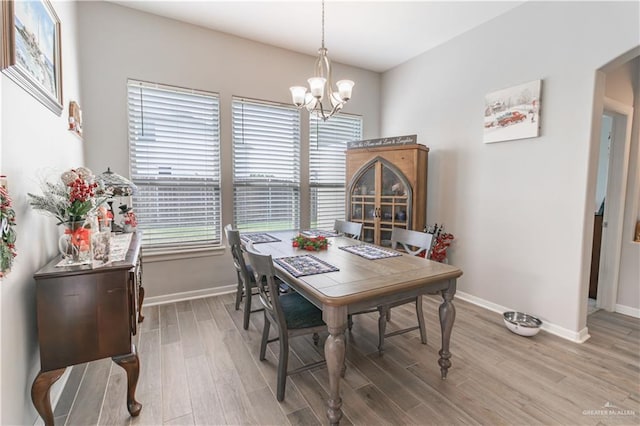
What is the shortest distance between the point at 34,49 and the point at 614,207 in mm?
5024

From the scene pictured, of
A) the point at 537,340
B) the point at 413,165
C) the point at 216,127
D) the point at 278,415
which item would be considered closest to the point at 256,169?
the point at 216,127

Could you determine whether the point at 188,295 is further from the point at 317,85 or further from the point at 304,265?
the point at 317,85

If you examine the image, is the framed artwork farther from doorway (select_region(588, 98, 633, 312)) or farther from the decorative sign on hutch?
doorway (select_region(588, 98, 633, 312))

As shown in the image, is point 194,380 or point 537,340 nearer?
point 194,380

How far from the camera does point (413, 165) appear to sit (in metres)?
3.52

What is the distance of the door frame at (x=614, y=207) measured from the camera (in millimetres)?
3025

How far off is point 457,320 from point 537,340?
2.12ft

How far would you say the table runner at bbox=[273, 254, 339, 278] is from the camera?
1.84m

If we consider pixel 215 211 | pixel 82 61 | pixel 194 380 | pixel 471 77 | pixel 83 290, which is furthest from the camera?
pixel 215 211

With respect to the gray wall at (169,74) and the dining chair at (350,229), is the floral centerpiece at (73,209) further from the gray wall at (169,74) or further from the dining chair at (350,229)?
the dining chair at (350,229)

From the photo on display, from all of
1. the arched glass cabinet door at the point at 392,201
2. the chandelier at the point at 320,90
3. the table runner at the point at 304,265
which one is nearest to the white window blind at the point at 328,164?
the arched glass cabinet door at the point at 392,201

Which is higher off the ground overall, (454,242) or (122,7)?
(122,7)

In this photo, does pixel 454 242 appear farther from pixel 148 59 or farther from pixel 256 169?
pixel 148 59

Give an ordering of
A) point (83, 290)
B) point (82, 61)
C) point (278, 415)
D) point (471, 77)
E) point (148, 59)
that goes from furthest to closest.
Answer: point (471, 77)
point (148, 59)
point (82, 61)
point (278, 415)
point (83, 290)
